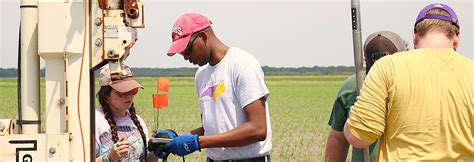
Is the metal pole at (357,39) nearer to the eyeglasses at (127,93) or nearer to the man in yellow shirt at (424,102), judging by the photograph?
the man in yellow shirt at (424,102)

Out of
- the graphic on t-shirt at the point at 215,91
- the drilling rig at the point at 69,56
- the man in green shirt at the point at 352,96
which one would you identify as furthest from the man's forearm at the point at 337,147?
the drilling rig at the point at 69,56

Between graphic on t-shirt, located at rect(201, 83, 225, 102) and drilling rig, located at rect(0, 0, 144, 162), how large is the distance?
98cm

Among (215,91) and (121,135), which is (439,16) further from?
(121,135)

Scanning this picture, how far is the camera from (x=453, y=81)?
10.9 feet

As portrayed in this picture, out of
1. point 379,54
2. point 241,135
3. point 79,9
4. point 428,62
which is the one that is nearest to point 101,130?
point 241,135

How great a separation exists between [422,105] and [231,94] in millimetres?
1498

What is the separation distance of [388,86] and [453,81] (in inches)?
11.4

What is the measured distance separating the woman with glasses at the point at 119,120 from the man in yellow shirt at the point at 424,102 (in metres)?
1.76

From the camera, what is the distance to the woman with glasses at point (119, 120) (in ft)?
15.2

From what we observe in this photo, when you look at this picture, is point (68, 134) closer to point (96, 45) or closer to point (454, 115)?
point (96, 45)

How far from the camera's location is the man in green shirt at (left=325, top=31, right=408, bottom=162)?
4.41m

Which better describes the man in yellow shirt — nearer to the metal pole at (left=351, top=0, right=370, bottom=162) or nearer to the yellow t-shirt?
the yellow t-shirt

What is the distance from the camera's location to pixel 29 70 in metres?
3.76

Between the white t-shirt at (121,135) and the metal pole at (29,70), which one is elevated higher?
the metal pole at (29,70)
